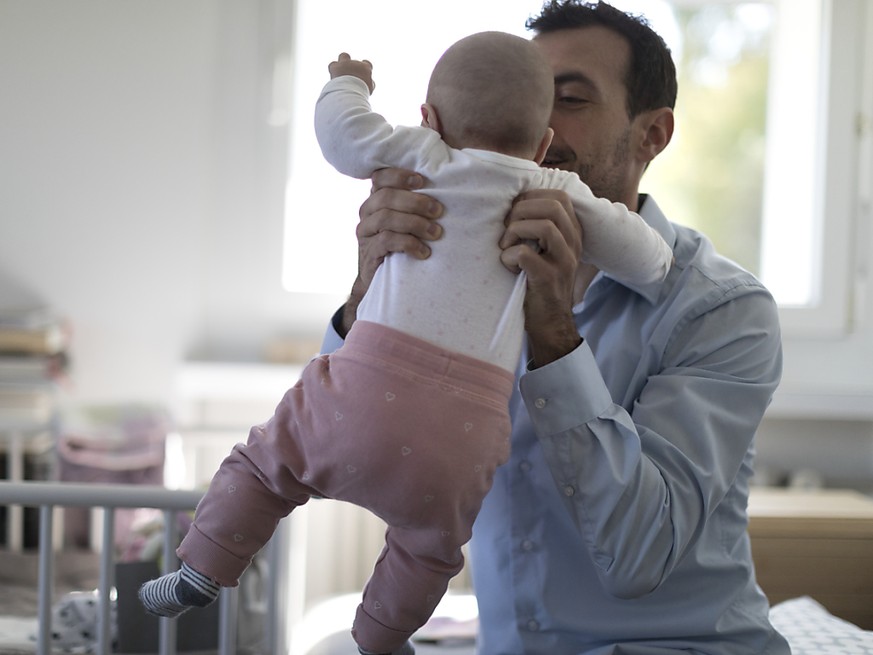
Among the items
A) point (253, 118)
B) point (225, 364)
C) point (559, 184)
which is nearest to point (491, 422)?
point (559, 184)

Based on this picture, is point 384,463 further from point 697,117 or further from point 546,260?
point 697,117

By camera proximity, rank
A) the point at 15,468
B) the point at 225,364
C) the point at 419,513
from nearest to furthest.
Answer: the point at 419,513 → the point at 15,468 → the point at 225,364

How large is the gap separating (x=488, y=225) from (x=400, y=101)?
2017 millimetres

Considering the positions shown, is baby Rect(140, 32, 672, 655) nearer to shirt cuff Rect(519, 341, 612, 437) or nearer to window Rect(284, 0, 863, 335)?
shirt cuff Rect(519, 341, 612, 437)

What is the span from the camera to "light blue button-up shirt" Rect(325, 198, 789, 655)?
1090mm

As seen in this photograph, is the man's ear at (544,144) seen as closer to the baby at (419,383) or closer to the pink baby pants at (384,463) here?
the baby at (419,383)

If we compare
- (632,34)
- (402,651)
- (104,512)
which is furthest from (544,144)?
(104,512)

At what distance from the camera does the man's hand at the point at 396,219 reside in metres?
1.02

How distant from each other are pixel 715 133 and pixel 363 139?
218cm

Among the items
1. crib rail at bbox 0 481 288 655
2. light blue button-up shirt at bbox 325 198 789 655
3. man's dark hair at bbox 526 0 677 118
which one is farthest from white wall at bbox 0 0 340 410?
light blue button-up shirt at bbox 325 198 789 655

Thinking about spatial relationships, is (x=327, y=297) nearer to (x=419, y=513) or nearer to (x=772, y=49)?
(x=772, y=49)

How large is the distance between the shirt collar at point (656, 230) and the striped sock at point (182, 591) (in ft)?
2.01

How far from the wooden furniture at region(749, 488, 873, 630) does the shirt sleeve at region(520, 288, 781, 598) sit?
88 cm

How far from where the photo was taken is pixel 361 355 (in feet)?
3.26
